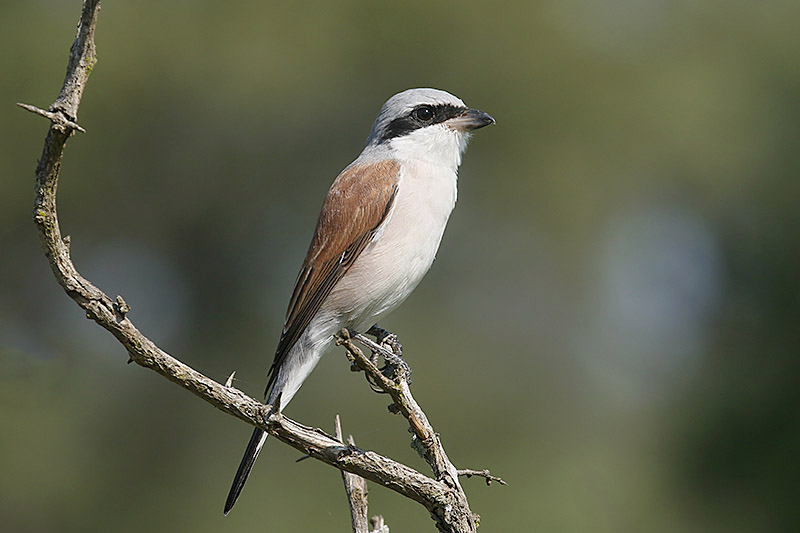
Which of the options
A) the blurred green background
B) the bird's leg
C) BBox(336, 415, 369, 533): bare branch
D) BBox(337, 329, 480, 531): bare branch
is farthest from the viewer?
the blurred green background

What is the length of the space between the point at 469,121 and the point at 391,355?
3.55 feet

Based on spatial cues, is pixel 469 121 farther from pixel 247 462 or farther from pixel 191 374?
pixel 191 374

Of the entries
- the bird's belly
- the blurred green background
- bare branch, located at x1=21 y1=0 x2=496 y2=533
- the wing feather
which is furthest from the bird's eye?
the blurred green background

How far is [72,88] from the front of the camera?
1.56 meters

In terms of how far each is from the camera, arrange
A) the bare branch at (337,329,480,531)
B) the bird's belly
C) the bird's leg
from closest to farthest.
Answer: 1. the bare branch at (337,329,480,531)
2. the bird's leg
3. the bird's belly

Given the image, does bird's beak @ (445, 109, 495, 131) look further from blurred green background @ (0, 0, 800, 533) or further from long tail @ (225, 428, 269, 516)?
blurred green background @ (0, 0, 800, 533)

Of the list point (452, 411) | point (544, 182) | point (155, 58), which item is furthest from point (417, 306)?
point (155, 58)

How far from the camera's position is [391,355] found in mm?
2705

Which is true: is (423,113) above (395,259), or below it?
above

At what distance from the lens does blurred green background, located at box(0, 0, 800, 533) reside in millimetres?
8719

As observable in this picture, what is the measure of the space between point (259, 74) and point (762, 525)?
298 inches

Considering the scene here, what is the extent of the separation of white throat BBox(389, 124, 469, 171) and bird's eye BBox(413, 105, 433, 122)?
0.17 feet

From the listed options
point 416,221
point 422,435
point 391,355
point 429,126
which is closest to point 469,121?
point 429,126

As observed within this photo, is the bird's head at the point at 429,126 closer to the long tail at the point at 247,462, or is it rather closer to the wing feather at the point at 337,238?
the wing feather at the point at 337,238
